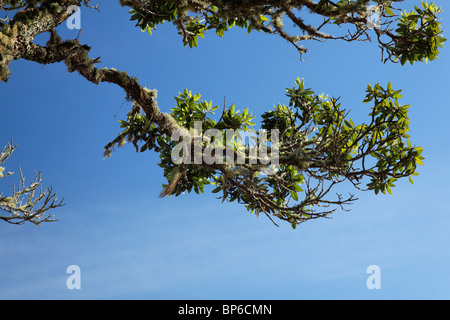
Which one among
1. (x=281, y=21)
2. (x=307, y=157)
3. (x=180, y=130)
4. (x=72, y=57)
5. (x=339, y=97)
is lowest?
(x=307, y=157)

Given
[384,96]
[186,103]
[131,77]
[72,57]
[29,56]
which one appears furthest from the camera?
[186,103]

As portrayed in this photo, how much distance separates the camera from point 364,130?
18.7ft

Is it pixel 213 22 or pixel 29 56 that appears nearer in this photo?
pixel 29 56

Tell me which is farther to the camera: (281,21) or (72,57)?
(281,21)

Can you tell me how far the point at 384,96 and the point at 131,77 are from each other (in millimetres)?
3304

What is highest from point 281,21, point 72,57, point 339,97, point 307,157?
point 281,21

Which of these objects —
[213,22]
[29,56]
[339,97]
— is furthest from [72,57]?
[339,97]

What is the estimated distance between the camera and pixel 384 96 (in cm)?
554

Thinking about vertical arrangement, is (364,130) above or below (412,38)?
below

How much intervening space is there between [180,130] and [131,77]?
2.91 feet

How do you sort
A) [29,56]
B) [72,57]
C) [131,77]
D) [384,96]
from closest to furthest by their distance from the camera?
[29,56]
[72,57]
[131,77]
[384,96]

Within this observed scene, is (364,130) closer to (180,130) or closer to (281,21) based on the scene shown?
(281,21)

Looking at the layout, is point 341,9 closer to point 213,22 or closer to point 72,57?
point 213,22

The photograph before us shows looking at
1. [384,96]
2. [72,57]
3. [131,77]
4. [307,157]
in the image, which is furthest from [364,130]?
[72,57]
